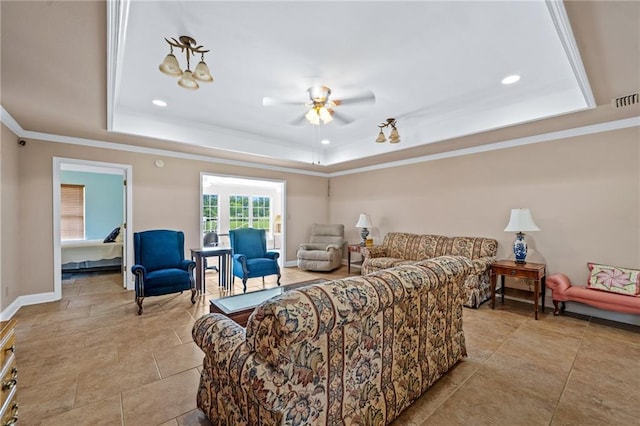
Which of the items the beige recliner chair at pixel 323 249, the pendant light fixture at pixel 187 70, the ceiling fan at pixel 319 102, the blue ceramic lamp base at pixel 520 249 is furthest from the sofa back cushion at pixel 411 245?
the pendant light fixture at pixel 187 70

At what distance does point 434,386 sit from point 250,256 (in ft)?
11.6

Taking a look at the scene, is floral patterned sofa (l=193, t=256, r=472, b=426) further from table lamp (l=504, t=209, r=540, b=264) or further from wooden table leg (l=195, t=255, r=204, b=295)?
wooden table leg (l=195, t=255, r=204, b=295)

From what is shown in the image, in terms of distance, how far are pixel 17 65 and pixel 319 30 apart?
8.13ft

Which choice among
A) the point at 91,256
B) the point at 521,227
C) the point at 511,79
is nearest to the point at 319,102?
the point at 511,79

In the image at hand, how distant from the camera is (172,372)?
2.22 m

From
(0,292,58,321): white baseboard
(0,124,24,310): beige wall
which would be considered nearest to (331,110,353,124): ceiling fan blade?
(0,124,24,310): beige wall

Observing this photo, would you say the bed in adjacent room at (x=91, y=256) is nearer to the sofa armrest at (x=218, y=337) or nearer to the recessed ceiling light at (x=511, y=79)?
the sofa armrest at (x=218, y=337)

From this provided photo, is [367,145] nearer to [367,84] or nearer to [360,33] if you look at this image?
[367,84]

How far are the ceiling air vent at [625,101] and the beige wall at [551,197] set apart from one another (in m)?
0.77

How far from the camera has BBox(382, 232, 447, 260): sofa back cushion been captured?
468 cm

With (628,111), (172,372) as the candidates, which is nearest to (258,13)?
(172,372)

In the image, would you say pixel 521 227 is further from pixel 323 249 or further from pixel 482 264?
pixel 323 249

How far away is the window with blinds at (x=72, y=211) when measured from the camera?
6.58 metres

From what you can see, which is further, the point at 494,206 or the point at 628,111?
Result: the point at 494,206
